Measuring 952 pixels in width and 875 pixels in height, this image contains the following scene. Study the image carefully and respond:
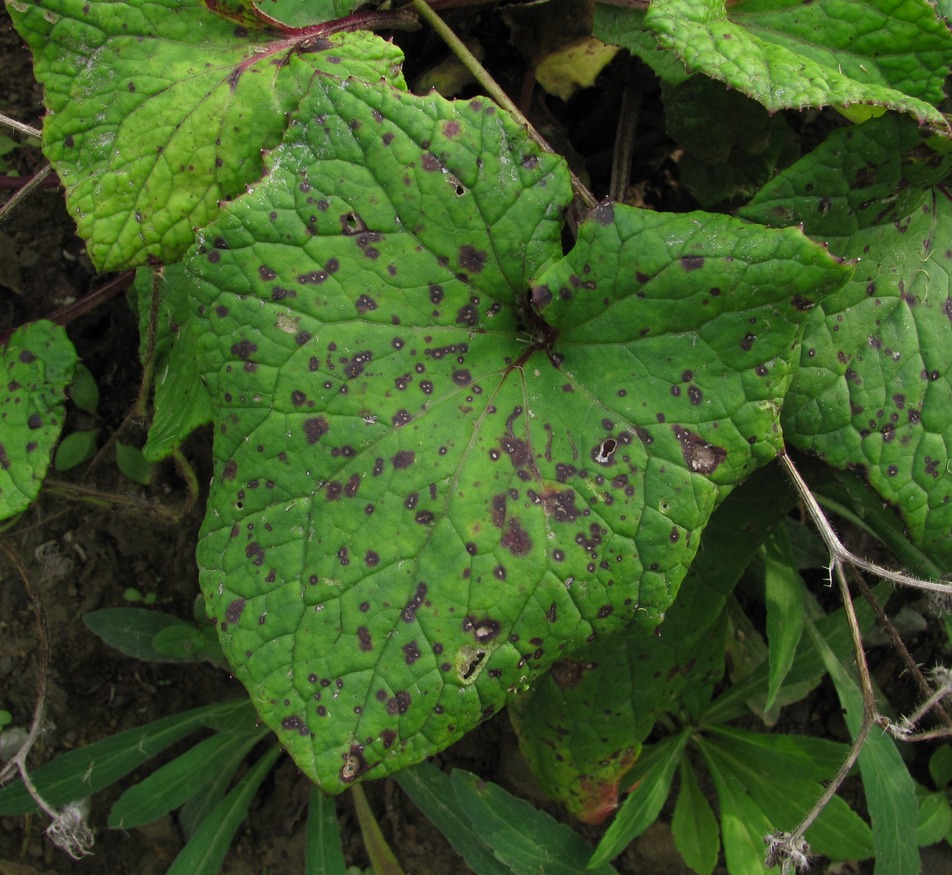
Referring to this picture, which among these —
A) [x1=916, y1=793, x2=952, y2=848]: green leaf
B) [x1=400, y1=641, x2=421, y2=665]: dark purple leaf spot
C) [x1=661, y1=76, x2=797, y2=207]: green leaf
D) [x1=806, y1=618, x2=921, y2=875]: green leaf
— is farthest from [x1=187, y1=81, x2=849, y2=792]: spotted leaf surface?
[x1=916, y1=793, x2=952, y2=848]: green leaf

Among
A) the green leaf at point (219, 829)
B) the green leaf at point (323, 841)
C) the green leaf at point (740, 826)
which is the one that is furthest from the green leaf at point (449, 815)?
the green leaf at point (740, 826)

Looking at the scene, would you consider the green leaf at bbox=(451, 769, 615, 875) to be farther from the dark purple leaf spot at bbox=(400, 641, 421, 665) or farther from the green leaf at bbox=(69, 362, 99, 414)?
the green leaf at bbox=(69, 362, 99, 414)

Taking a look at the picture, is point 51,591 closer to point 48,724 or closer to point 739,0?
point 48,724

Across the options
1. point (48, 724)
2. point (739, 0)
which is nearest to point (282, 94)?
point (739, 0)

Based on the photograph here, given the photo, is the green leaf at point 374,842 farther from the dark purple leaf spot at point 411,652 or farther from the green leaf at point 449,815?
the dark purple leaf spot at point 411,652

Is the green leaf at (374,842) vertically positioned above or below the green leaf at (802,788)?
below

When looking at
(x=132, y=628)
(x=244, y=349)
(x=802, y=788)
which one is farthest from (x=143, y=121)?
(x=802, y=788)
